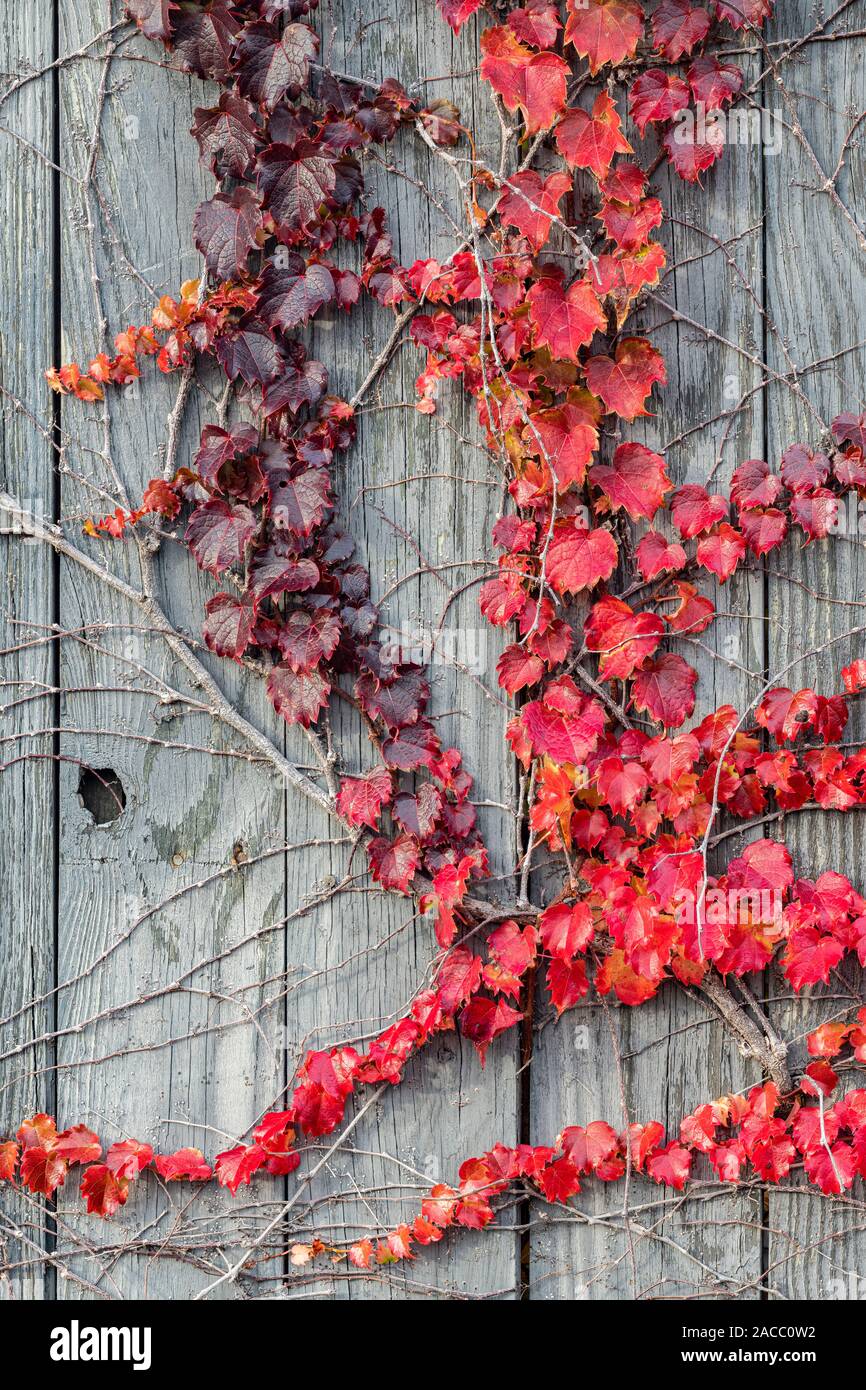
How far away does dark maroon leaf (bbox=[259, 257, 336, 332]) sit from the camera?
81.4 inches

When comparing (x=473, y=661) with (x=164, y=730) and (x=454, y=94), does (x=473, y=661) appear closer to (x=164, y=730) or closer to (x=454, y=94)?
(x=164, y=730)

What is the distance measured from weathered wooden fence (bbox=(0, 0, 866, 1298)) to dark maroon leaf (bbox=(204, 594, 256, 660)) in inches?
3.7

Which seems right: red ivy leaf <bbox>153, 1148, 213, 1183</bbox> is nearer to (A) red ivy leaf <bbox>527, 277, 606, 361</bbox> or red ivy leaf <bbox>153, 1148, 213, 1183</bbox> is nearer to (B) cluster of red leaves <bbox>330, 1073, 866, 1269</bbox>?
(B) cluster of red leaves <bbox>330, 1073, 866, 1269</bbox>

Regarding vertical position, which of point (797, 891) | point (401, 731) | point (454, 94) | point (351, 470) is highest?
point (454, 94)

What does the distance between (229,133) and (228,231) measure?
188mm

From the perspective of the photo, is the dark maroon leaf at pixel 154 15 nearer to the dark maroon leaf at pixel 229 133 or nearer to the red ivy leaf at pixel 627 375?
the dark maroon leaf at pixel 229 133

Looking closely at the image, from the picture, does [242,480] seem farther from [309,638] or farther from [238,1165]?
[238,1165]

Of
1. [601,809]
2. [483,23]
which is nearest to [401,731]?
[601,809]

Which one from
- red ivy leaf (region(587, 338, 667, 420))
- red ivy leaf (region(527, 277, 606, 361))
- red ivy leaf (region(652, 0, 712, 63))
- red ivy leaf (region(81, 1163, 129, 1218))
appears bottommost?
red ivy leaf (region(81, 1163, 129, 1218))

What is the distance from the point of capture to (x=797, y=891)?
2105mm

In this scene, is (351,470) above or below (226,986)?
above

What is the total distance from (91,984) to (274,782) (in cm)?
56

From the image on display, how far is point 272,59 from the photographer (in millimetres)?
2021

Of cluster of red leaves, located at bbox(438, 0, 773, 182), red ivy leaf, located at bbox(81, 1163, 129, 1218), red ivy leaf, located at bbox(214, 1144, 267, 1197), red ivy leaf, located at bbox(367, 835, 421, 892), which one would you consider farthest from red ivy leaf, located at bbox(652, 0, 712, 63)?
red ivy leaf, located at bbox(81, 1163, 129, 1218)
